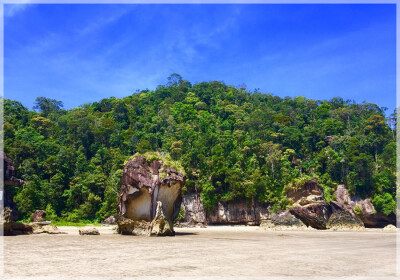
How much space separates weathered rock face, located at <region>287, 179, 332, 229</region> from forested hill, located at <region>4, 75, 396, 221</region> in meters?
1.28

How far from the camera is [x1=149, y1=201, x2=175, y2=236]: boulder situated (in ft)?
71.4

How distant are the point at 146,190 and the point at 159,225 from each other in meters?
2.48

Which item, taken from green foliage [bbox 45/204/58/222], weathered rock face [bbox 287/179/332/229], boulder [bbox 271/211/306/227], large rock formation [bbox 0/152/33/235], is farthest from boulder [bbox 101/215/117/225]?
weathered rock face [bbox 287/179/332/229]

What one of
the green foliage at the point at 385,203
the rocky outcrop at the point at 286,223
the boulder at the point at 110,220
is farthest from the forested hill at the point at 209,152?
the rocky outcrop at the point at 286,223

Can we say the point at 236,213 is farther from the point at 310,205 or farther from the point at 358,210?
the point at 358,210

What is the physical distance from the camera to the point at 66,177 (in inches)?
2051

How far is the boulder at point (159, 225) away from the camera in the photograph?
21.8 m

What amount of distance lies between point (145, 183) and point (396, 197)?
123ft

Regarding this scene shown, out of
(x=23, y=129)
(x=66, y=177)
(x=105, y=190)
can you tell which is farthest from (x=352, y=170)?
(x=23, y=129)

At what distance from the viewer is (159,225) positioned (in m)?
21.9

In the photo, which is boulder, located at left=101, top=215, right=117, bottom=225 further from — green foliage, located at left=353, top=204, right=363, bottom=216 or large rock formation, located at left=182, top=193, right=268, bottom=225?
green foliage, located at left=353, top=204, right=363, bottom=216

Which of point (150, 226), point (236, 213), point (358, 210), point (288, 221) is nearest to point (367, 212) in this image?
point (358, 210)

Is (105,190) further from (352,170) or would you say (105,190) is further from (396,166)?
(396,166)

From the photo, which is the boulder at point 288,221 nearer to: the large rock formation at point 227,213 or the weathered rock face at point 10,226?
the large rock formation at point 227,213
